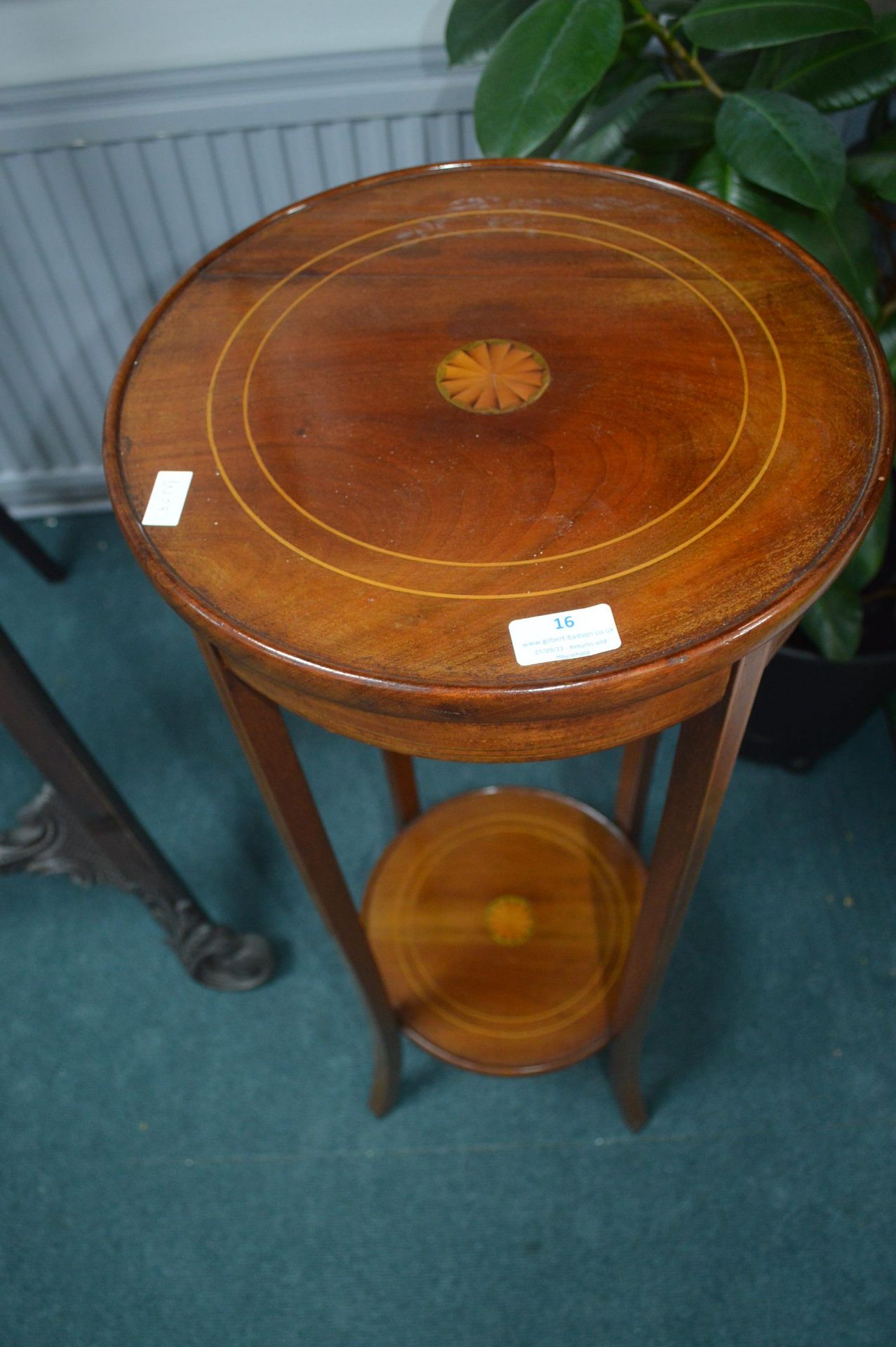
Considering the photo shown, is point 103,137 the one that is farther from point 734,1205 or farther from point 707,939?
point 734,1205

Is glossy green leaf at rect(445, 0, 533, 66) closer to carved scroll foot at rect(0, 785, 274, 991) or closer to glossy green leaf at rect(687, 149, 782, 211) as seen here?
glossy green leaf at rect(687, 149, 782, 211)

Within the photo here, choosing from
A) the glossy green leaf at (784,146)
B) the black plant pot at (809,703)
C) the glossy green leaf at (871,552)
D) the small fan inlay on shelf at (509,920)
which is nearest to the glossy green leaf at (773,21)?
the glossy green leaf at (784,146)

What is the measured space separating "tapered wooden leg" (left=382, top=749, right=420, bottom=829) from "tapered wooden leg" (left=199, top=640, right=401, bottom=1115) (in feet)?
0.91

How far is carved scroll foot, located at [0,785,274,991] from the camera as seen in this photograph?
116 cm

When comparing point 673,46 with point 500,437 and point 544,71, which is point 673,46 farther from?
point 500,437

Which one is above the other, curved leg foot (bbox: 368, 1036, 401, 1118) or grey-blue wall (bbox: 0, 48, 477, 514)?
grey-blue wall (bbox: 0, 48, 477, 514)

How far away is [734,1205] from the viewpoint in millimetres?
1109

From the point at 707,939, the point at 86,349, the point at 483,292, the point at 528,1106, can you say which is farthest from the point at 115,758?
the point at 483,292

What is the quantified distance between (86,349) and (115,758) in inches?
25.1

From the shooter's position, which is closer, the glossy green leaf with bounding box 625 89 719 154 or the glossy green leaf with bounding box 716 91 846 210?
the glossy green leaf with bounding box 716 91 846 210

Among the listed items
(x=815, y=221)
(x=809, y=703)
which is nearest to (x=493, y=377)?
(x=815, y=221)

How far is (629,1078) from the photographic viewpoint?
109cm

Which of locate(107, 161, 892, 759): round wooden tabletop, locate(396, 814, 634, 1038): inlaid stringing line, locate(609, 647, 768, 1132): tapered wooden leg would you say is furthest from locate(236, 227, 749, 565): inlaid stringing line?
locate(396, 814, 634, 1038): inlaid stringing line

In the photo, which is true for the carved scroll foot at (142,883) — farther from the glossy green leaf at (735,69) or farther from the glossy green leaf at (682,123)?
the glossy green leaf at (735,69)
